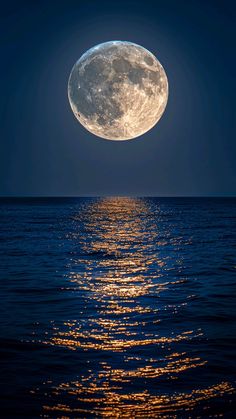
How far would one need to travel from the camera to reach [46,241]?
3672cm

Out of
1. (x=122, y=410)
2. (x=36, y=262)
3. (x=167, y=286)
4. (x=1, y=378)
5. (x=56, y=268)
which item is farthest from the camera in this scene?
(x=36, y=262)

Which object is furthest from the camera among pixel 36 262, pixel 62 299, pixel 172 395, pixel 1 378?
pixel 36 262

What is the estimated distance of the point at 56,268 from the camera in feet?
73.2

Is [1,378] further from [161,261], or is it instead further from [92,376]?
[161,261]

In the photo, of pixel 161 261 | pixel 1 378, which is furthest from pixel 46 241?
pixel 1 378

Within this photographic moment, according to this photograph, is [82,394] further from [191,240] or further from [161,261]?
[191,240]

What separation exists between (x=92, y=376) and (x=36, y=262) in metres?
16.9

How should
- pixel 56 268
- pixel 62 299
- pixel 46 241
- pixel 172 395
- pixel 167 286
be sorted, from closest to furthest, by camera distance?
pixel 172 395 < pixel 62 299 < pixel 167 286 < pixel 56 268 < pixel 46 241

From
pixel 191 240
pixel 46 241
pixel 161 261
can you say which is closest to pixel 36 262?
pixel 161 261

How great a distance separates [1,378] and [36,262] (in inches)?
657

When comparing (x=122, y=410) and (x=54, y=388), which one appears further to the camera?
(x=54, y=388)

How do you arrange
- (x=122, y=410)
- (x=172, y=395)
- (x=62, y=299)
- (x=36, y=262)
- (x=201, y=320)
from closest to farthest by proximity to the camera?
(x=122, y=410) → (x=172, y=395) → (x=201, y=320) → (x=62, y=299) → (x=36, y=262)

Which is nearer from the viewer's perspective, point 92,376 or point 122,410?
point 122,410

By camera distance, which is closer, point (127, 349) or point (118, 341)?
point (127, 349)
